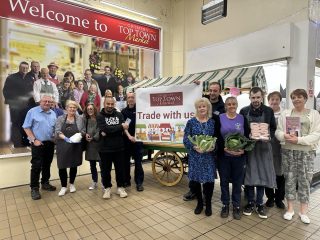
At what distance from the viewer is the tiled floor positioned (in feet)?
9.10

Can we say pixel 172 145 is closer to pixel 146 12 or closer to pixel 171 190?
pixel 171 190

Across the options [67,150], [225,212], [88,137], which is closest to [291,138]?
[225,212]

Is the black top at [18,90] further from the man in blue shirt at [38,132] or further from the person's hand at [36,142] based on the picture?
the person's hand at [36,142]

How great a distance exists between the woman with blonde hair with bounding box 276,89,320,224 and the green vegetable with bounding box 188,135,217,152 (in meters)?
0.90

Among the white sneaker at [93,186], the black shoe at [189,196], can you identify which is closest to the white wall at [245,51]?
the black shoe at [189,196]

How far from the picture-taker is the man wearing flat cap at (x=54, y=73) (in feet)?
16.0

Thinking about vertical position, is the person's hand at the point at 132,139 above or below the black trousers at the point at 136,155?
above

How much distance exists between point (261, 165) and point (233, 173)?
0.39m

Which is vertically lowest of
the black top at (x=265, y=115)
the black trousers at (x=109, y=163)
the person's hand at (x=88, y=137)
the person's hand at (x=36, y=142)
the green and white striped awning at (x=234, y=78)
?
the black trousers at (x=109, y=163)

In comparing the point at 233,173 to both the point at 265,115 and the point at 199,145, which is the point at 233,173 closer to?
the point at 199,145

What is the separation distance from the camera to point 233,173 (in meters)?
3.07

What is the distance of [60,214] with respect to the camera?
3295mm

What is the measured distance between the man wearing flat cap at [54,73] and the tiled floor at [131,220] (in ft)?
7.39

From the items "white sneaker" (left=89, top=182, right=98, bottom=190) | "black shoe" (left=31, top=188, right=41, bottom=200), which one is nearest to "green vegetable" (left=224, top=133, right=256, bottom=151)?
"white sneaker" (left=89, top=182, right=98, bottom=190)
